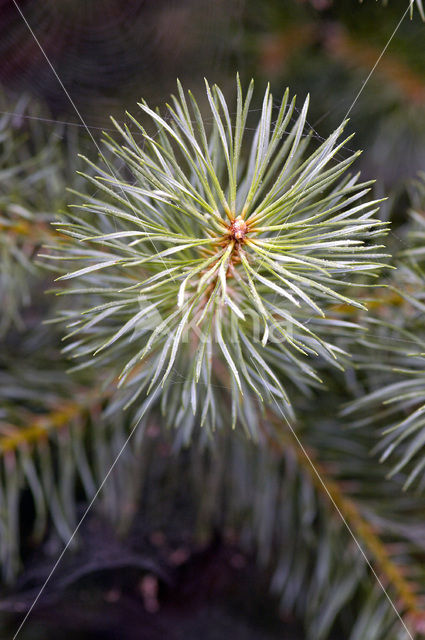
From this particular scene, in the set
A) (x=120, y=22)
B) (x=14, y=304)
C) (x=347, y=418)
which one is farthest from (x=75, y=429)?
(x=120, y=22)

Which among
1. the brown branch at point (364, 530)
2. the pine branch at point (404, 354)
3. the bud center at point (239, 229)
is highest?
the bud center at point (239, 229)

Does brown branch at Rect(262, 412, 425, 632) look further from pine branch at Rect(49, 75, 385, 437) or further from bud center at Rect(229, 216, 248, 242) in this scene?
bud center at Rect(229, 216, 248, 242)

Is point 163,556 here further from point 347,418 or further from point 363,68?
point 363,68

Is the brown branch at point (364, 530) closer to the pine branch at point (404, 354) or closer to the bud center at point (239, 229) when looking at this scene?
the pine branch at point (404, 354)

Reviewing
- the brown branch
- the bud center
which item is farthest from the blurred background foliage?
the bud center

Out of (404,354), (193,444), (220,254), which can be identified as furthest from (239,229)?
(193,444)

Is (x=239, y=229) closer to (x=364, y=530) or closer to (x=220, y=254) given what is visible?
(x=220, y=254)

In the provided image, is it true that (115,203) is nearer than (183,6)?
Yes

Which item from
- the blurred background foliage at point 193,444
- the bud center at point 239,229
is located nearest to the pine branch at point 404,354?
the blurred background foliage at point 193,444
